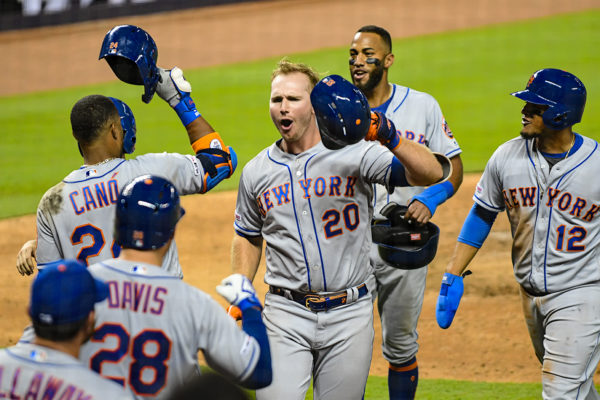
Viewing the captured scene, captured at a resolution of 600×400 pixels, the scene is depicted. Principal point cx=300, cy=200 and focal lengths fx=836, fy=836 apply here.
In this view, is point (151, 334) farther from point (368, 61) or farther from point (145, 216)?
point (368, 61)

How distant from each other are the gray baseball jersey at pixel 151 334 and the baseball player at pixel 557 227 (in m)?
2.13

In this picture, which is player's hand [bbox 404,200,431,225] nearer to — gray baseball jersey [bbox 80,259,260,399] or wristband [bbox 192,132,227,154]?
wristband [bbox 192,132,227,154]

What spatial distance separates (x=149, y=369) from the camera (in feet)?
9.39

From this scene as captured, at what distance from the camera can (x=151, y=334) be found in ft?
9.34

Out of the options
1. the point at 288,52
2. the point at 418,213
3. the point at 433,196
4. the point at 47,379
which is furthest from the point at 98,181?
the point at 288,52

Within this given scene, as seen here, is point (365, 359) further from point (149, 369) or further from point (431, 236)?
point (149, 369)

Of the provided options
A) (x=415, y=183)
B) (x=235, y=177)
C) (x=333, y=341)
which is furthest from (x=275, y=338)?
(x=235, y=177)

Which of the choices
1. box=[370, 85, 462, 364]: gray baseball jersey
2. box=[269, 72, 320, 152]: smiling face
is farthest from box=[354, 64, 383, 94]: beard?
box=[269, 72, 320, 152]: smiling face

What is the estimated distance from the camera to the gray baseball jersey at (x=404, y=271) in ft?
16.8

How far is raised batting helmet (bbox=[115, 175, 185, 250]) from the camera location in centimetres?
291

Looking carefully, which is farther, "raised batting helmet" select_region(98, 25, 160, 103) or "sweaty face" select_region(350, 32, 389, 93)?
"sweaty face" select_region(350, 32, 389, 93)

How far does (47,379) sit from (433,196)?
2.43m

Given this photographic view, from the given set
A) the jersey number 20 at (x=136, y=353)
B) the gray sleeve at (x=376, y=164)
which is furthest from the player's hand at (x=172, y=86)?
the jersey number 20 at (x=136, y=353)

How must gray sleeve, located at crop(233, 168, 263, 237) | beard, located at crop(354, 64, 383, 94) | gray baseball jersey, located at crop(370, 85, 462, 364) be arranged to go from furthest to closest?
beard, located at crop(354, 64, 383, 94) < gray baseball jersey, located at crop(370, 85, 462, 364) < gray sleeve, located at crop(233, 168, 263, 237)
